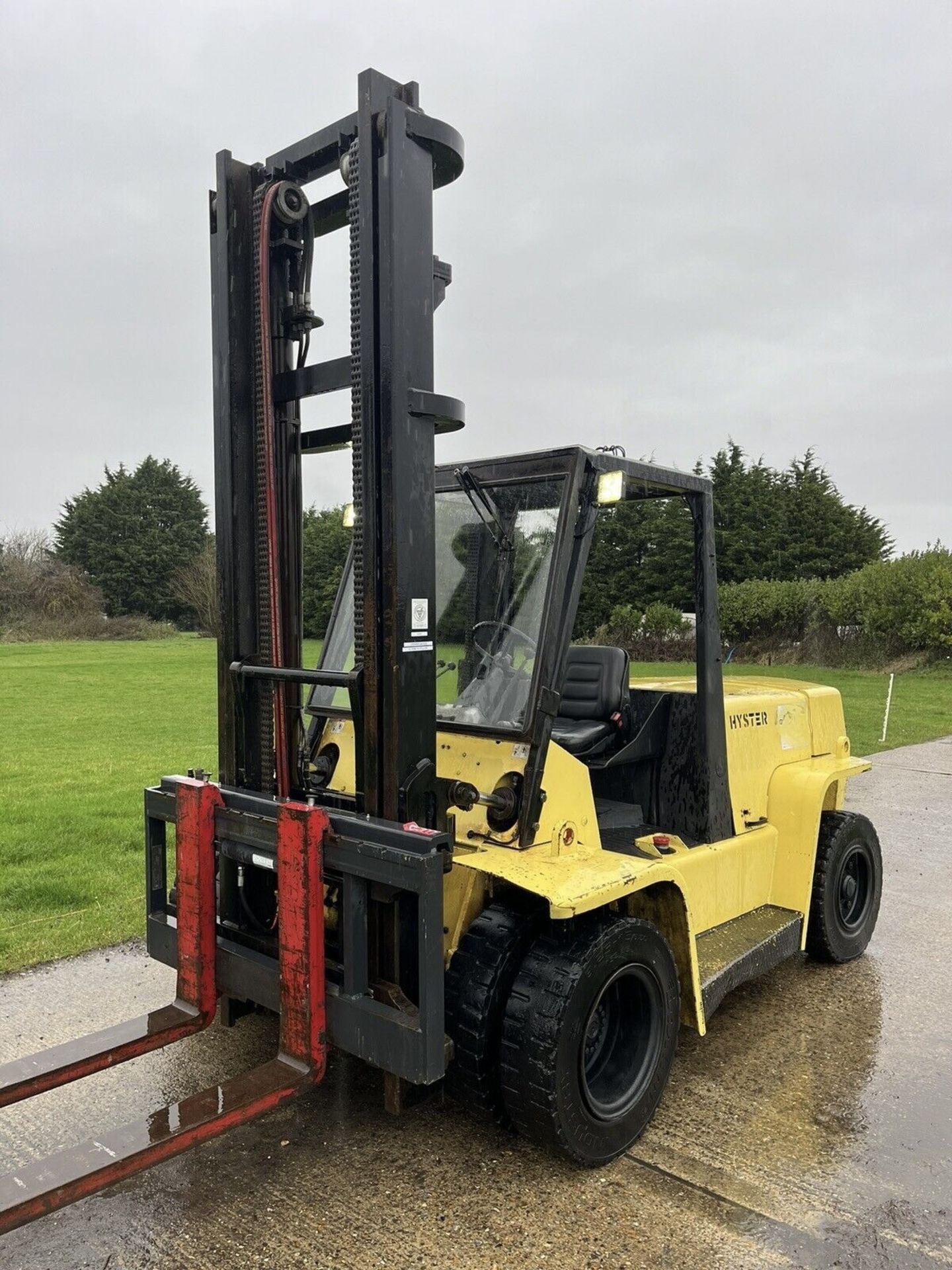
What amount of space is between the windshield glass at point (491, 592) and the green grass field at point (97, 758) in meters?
0.62

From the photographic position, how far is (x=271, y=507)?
357 cm

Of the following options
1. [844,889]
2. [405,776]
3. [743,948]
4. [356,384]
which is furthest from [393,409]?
[844,889]

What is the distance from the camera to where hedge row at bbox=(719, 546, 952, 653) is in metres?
25.5

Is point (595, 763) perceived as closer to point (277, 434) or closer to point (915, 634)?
point (277, 434)

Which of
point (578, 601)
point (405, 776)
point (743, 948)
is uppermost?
point (578, 601)

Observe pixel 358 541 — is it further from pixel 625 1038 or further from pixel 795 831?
pixel 795 831

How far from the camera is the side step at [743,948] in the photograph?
12.8 ft

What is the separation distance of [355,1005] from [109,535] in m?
52.1

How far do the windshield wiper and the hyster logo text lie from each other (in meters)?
1.55

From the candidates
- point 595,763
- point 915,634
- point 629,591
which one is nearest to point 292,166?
point 595,763

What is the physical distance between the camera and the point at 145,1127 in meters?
2.72

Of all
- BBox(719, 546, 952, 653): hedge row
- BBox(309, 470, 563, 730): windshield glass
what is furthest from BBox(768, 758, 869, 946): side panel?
BBox(719, 546, 952, 653): hedge row

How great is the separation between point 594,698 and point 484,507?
101 cm

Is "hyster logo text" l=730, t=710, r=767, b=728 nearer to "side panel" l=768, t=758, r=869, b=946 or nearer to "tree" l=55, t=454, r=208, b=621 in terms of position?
"side panel" l=768, t=758, r=869, b=946
